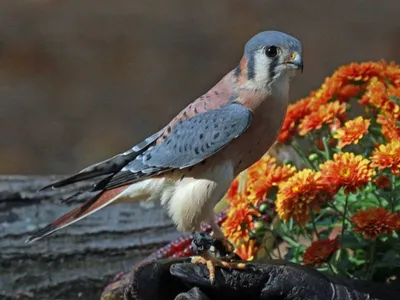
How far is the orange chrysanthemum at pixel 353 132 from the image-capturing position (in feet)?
5.08

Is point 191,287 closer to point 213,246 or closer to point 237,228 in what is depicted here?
point 213,246

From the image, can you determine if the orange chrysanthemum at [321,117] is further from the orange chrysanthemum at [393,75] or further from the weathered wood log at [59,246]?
the weathered wood log at [59,246]

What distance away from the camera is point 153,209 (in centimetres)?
212

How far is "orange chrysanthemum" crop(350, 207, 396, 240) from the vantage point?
4.74 feet

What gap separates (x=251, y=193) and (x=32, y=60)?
2726mm

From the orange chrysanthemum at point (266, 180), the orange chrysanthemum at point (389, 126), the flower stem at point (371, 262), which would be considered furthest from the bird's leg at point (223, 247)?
the orange chrysanthemum at point (389, 126)

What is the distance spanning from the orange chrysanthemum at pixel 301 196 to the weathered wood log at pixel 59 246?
605mm

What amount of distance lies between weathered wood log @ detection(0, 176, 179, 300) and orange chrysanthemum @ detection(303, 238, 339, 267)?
2.00 ft

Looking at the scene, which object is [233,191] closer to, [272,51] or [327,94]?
[327,94]

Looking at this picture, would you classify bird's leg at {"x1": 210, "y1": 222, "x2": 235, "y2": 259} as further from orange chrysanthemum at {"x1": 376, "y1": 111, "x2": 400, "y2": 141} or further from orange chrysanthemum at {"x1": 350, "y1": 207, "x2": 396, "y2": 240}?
orange chrysanthemum at {"x1": 376, "y1": 111, "x2": 400, "y2": 141}

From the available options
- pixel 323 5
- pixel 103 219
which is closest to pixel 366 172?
pixel 103 219

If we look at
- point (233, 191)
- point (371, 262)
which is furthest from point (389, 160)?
point (233, 191)

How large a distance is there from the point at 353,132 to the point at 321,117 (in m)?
0.10

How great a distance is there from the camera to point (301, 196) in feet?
4.85
